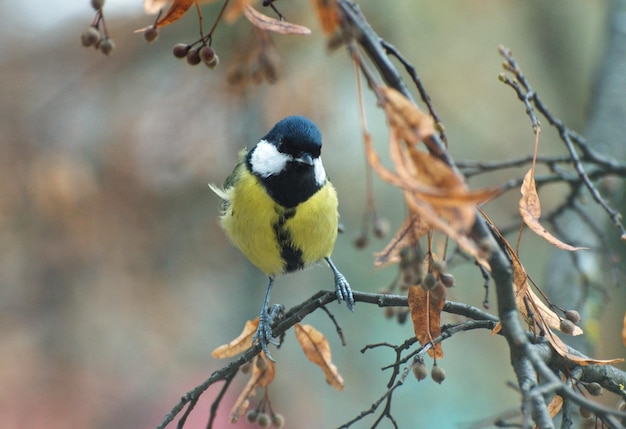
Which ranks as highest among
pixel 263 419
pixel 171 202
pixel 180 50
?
pixel 180 50

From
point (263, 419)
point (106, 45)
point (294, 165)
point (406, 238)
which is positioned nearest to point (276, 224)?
point (294, 165)

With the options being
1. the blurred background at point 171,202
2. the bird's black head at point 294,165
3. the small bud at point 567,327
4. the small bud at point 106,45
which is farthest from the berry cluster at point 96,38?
the blurred background at point 171,202

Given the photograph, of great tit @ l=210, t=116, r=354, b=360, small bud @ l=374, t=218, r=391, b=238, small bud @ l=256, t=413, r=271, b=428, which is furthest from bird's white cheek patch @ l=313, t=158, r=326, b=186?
small bud @ l=374, t=218, r=391, b=238

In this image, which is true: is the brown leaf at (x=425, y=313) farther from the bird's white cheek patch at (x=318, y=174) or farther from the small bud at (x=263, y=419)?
A: the bird's white cheek patch at (x=318, y=174)

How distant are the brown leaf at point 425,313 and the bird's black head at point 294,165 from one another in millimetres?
A: 1199

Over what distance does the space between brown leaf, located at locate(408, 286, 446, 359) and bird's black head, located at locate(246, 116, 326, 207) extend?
120cm

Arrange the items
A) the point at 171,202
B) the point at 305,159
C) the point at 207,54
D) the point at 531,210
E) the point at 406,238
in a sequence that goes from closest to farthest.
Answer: the point at 406,238
the point at 531,210
the point at 207,54
the point at 305,159
the point at 171,202

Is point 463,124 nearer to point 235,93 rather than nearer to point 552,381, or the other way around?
point 235,93

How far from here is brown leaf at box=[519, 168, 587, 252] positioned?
4.81ft

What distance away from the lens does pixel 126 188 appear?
4.78 metres

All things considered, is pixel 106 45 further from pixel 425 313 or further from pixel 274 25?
pixel 425 313

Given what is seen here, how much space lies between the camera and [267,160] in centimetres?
287

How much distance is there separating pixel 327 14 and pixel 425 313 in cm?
77

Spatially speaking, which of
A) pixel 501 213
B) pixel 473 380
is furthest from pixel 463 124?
pixel 473 380
